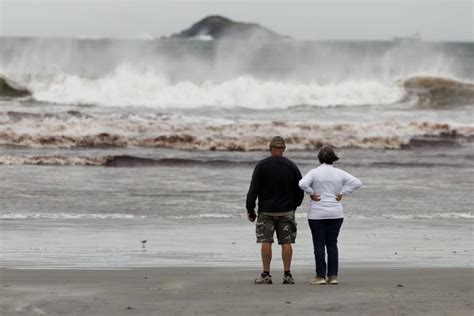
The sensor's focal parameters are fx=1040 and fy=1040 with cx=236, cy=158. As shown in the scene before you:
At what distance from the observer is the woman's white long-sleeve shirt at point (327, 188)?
8.96 m

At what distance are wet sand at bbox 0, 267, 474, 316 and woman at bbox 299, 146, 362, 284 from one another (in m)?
0.21

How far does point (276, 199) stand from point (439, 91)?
35.0 meters

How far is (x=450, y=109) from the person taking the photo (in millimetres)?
39281

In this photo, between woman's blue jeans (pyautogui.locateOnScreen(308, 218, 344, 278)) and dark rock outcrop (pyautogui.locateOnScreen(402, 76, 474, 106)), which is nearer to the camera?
woman's blue jeans (pyautogui.locateOnScreen(308, 218, 344, 278))

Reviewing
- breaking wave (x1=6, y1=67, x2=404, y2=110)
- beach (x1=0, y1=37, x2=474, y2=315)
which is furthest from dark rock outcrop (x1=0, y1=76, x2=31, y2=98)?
breaking wave (x1=6, y1=67, x2=404, y2=110)

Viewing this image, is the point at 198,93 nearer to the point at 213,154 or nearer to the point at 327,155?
the point at 213,154

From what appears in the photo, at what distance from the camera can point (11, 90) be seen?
42.6 metres

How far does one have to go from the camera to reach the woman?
353 inches

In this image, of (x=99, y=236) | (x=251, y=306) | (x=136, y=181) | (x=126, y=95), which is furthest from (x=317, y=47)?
(x=251, y=306)

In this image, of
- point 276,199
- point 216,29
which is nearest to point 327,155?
point 276,199

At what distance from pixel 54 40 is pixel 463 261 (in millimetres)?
58659

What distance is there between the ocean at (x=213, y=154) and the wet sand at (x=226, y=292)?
719 mm

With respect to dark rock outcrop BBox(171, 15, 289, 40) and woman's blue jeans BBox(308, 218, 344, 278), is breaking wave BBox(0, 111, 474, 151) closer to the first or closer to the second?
woman's blue jeans BBox(308, 218, 344, 278)

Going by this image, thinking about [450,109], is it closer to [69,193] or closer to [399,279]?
[69,193]
